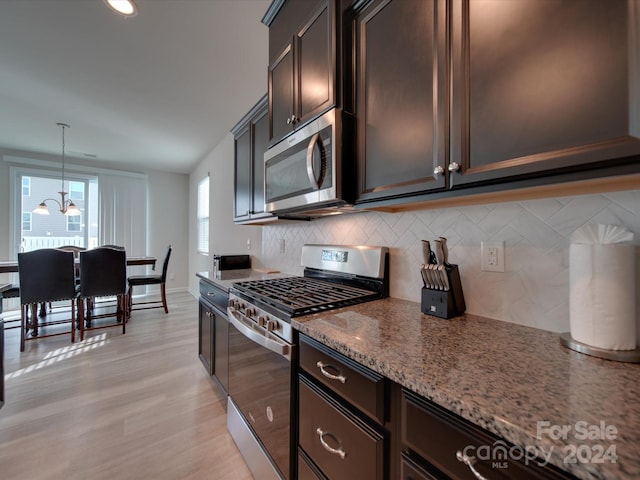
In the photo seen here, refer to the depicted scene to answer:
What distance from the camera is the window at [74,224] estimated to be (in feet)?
16.1

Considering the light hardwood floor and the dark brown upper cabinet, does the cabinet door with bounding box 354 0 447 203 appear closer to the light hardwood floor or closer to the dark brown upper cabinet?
the dark brown upper cabinet

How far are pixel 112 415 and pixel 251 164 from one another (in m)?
2.09

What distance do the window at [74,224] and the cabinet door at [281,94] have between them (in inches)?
212

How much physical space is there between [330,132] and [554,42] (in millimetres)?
766

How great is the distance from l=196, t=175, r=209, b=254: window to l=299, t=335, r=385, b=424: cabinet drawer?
14.6 feet

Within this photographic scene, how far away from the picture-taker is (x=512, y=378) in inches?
22.8

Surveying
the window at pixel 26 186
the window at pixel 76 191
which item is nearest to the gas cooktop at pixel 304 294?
the window at pixel 76 191

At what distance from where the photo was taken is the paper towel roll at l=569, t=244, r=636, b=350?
2.18 feet

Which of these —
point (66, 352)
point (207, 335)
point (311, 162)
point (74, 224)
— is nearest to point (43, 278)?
point (66, 352)

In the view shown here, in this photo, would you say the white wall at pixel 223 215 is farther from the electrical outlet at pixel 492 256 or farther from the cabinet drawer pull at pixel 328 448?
the electrical outlet at pixel 492 256

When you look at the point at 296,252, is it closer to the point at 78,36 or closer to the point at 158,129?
the point at 78,36

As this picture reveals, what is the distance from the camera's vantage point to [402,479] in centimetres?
65

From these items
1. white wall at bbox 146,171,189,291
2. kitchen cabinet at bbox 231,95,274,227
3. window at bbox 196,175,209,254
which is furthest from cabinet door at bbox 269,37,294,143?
white wall at bbox 146,171,189,291

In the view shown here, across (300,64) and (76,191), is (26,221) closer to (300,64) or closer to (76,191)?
(76,191)
